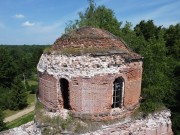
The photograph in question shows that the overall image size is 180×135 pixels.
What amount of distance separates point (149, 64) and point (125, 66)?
9.31m

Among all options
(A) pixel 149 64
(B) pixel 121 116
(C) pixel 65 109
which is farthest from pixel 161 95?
(C) pixel 65 109

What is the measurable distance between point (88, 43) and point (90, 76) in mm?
1542

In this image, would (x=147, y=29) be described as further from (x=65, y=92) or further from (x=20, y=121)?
(x=65, y=92)

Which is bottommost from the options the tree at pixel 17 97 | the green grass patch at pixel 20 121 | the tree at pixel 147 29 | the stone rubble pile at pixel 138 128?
the green grass patch at pixel 20 121

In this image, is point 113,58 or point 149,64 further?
point 149,64

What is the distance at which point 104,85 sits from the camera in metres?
10.4

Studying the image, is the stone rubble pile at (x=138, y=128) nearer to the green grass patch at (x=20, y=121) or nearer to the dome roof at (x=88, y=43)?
the dome roof at (x=88, y=43)

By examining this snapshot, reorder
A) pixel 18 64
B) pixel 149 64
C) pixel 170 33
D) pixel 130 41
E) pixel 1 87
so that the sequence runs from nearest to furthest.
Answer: pixel 149 64 < pixel 130 41 < pixel 170 33 < pixel 1 87 < pixel 18 64

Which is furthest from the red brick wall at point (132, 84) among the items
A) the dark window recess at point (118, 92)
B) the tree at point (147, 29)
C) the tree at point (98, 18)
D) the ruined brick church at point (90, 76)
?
the tree at point (147, 29)

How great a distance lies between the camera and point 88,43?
34.8 ft

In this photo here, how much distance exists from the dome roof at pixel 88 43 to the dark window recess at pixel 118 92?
143 cm

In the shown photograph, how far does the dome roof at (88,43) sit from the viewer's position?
10516 mm

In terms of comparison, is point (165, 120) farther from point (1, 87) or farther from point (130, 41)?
point (1, 87)

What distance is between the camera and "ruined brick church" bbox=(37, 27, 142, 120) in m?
10.2
